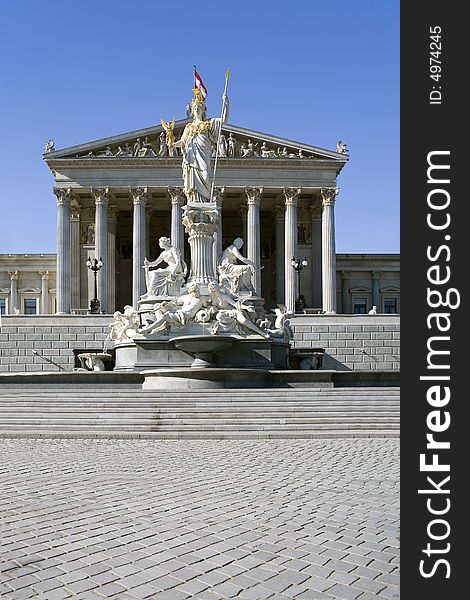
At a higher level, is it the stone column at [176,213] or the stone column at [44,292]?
the stone column at [176,213]

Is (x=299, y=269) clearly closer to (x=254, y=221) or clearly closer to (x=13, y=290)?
(x=254, y=221)

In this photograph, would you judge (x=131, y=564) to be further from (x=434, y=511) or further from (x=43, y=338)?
(x=43, y=338)

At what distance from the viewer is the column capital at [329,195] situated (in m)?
65.9

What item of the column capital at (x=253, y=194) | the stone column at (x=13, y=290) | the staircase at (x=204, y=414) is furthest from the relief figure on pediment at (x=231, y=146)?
the staircase at (x=204, y=414)

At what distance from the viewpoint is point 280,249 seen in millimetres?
69125

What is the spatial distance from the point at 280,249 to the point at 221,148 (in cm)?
1008

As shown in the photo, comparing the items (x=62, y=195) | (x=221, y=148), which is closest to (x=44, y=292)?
(x=62, y=195)

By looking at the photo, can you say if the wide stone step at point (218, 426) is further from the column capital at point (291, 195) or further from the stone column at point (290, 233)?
the column capital at point (291, 195)

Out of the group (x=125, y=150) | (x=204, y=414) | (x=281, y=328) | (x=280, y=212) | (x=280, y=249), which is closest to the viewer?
(x=204, y=414)

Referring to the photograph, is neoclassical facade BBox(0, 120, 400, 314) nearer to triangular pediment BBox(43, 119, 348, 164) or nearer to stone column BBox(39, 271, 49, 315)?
triangular pediment BBox(43, 119, 348, 164)

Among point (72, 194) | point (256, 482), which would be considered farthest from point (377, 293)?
point (256, 482)

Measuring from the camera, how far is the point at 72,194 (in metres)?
66.6

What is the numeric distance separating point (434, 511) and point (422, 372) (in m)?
0.77

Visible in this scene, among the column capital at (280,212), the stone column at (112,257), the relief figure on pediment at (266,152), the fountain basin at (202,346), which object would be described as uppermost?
the relief figure on pediment at (266,152)
